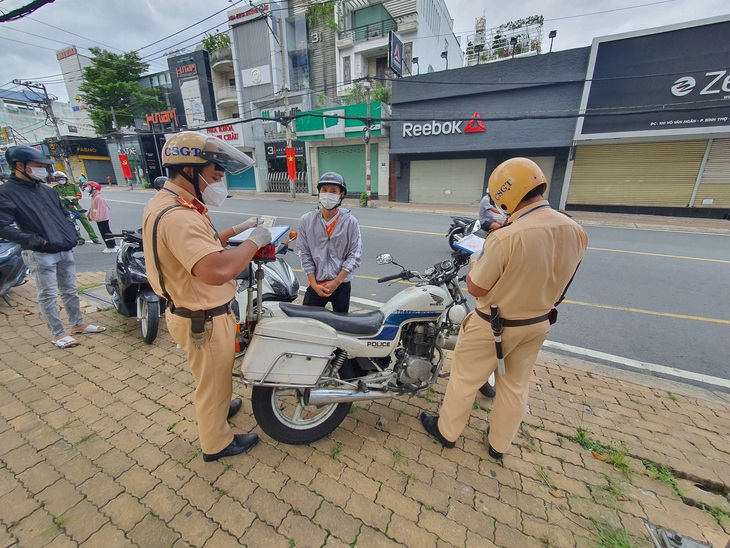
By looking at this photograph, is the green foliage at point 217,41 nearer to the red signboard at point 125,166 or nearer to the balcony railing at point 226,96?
the balcony railing at point 226,96

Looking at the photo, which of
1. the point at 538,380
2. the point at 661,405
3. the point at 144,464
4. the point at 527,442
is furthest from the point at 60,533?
the point at 661,405

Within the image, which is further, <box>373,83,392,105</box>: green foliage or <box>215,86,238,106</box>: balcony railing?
<box>215,86,238,106</box>: balcony railing

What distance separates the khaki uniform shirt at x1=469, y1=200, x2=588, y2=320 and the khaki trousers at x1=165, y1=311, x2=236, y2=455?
4.96ft

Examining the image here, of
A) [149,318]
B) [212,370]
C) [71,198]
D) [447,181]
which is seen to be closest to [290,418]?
[212,370]

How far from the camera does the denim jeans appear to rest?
3.16m

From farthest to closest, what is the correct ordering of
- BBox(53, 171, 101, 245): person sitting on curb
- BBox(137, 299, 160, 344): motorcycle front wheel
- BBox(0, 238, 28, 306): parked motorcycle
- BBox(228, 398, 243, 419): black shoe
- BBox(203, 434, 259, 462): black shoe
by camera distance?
BBox(53, 171, 101, 245): person sitting on curb, BBox(0, 238, 28, 306): parked motorcycle, BBox(137, 299, 160, 344): motorcycle front wheel, BBox(228, 398, 243, 419): black shoe, BBox(203, 434, 259, 462): black shoe

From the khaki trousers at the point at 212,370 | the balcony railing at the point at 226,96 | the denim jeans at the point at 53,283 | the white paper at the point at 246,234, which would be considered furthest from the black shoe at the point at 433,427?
the balcony railing at the point at 226,96

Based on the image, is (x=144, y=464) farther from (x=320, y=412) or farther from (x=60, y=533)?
(x=320, y=412)

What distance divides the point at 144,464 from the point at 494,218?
5.30 metres

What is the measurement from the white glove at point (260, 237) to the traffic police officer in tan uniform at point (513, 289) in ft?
3.99

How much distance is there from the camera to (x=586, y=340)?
374 centimetres

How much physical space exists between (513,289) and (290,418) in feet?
5.59

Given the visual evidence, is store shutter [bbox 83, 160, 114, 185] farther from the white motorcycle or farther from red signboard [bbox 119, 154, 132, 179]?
the white motorcycle

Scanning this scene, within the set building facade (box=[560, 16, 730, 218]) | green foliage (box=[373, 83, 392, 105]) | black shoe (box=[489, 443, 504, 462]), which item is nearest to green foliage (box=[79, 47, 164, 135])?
green foliage (box=[373, 83, 392, 105])
